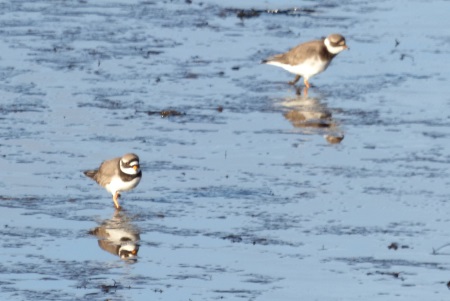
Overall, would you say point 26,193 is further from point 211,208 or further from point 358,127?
point 358,127

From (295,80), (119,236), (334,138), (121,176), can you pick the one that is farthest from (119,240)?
(295,80)

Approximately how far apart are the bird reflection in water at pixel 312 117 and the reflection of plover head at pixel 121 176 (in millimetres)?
3629

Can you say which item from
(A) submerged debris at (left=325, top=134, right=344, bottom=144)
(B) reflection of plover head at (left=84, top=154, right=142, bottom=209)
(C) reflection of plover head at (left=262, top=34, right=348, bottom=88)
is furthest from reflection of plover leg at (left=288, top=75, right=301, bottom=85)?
(B) reflection of plover head at (left=84, top=154, right=142, bottom=209)

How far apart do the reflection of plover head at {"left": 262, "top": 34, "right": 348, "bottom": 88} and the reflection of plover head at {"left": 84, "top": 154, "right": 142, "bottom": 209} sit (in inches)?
265

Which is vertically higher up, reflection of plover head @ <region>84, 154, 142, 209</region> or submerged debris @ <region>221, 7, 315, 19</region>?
submerged debris @ <region>221, 7, 315, 19</region>

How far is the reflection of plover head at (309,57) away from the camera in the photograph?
21812 millimetres

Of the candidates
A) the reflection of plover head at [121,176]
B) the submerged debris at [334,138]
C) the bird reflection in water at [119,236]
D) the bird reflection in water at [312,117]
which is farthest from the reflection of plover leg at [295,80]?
the bird reflection in water at [119,236]

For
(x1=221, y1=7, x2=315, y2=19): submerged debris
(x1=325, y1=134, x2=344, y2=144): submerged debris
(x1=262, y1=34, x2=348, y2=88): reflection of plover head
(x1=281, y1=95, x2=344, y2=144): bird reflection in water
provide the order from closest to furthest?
(x1=325, y1=134, x2=344, y2=144): submerged debris → (x1=281, y1=95, x2=344, y2=144): bird reflection in water → (x1=262, y1=34, x2=348, y2=88): reflection of plover head → (x1=221, y1=7, x2=315, y2=19): submerged debris

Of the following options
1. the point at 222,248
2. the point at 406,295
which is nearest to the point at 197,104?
the point at 222,248

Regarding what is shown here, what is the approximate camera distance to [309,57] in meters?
21.8

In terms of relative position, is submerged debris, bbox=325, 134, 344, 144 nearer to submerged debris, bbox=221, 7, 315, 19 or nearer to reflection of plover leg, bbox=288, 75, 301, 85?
reflection of plover leg, bbox=288, 75, 301, 85

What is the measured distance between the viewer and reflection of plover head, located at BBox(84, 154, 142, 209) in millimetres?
15227

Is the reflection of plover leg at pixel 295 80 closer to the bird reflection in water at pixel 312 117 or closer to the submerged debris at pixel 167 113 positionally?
the bird reflection in water at pixel 312 117

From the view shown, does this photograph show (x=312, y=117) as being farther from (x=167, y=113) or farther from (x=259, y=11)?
(x=259, y=11)
